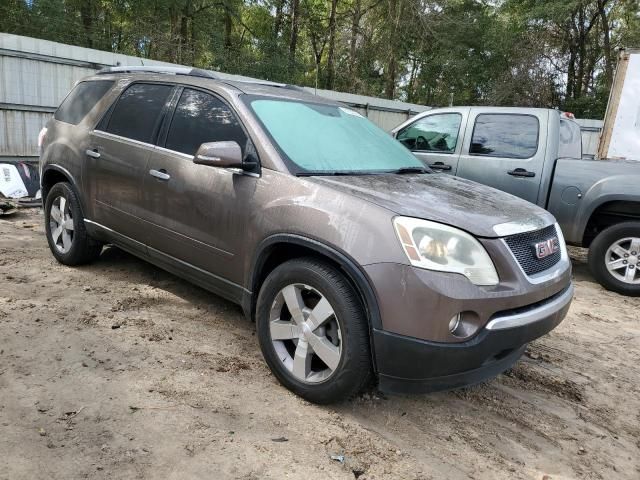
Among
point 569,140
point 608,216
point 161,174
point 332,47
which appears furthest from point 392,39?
point 161,174

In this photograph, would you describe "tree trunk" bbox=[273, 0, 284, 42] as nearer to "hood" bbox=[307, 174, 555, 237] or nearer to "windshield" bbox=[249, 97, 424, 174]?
"windshield" bbox=[249, 97, 424, 174]

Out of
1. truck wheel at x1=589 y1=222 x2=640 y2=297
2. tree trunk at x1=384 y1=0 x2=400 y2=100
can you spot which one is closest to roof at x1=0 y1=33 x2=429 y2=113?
truck wheel at x1=589 y1=222 x2=640 y2=297

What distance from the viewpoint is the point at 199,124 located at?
360cm

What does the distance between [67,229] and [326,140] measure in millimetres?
2720

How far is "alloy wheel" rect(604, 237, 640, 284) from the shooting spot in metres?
5.49

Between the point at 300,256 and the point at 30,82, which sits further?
the point at 30,82

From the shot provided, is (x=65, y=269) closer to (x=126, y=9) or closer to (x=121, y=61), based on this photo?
(x=121, y=61)

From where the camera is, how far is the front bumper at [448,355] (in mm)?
2434

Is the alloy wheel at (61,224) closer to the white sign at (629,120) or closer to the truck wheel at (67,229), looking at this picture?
the truck wheel at (67,229)

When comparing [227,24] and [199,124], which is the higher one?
[227,24]

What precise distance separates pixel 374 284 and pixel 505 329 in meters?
0.68

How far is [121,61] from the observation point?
32.8ft

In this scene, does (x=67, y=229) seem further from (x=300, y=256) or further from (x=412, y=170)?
(x=412, y=170)

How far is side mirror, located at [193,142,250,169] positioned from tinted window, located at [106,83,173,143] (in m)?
1.04
